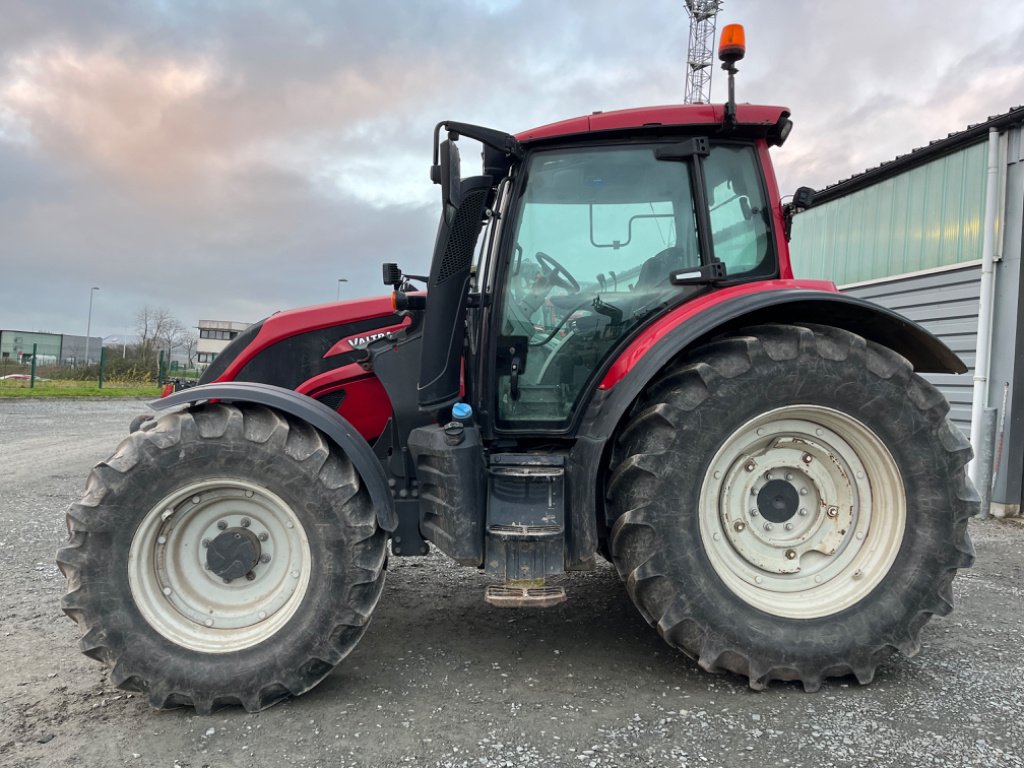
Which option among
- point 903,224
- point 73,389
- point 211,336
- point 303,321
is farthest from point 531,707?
point 211,336

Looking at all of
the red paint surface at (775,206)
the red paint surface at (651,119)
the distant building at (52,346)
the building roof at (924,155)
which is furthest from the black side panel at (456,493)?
the distant building at (52,346)

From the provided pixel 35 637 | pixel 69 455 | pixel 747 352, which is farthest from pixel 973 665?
pixel 69 455

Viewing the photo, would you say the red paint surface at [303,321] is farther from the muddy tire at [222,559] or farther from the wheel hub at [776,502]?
the wheel hub at [776,502]

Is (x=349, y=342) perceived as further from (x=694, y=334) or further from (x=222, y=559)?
(x=694, y=334)

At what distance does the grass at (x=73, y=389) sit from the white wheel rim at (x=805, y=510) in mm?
20027

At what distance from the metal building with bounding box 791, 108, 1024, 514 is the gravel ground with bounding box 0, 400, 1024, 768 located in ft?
11.3

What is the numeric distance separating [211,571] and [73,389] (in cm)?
2188

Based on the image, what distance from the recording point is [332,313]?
349cm

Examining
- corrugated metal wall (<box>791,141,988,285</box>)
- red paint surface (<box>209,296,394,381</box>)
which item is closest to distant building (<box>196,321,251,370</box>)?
corrugated metal wall (<box>791,141,988,285</box>)

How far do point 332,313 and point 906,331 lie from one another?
270 cm

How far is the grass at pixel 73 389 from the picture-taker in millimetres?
18781

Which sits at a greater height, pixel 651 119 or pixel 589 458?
pixel 651 119

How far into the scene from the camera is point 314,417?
2699 millimetres

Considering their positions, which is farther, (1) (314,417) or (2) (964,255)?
(2) (964,255)
